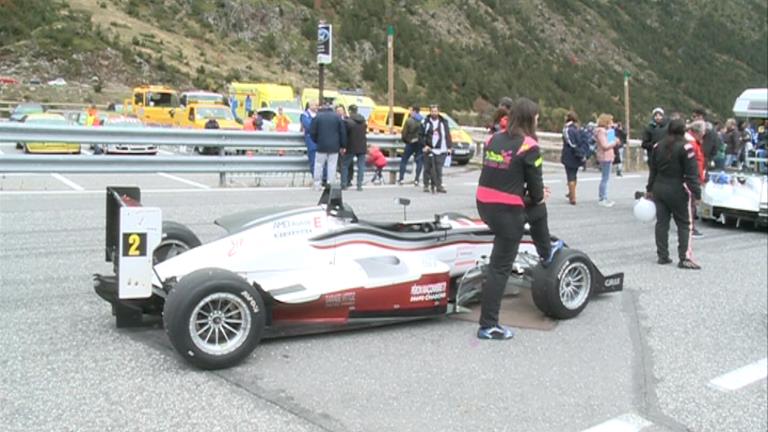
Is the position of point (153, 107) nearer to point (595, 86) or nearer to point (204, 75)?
point (204, 75)

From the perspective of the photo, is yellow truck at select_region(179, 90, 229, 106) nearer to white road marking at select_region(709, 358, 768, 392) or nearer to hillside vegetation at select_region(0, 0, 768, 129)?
hillside vegetation at select_region(0, 0, 768, 129)

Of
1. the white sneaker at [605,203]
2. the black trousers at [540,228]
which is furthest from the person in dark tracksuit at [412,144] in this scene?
the black trousers at [540,228]

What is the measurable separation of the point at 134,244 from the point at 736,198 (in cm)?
1061

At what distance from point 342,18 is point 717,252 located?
168 feet

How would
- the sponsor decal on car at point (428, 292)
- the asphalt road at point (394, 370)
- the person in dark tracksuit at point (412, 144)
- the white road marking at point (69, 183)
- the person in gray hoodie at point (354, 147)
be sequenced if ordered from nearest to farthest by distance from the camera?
the asphalt road at point (394, 370)
the sponsor decal on car at point (428, 292)
the white road marking at point (69, 183)
the person in gray hoodie at point (354, 147)
the person in dark tracksuit at point (412, 144)

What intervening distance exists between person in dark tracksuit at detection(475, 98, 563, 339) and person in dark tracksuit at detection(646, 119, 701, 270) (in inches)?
158

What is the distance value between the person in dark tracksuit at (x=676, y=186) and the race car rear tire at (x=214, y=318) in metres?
6.07

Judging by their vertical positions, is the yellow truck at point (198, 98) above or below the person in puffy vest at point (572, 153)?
above

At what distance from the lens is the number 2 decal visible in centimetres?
480

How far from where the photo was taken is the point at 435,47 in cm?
6044

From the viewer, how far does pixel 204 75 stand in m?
45.8

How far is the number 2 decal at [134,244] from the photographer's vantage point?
189 inches

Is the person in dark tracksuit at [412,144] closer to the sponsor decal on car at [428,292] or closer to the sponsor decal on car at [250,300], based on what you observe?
the sponsor decal on car at [428,292]

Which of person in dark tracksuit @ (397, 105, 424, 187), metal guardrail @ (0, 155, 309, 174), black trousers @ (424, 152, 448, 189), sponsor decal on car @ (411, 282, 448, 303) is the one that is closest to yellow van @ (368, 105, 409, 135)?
person in dark tracksuit @ (397, 105, 424, 187)
